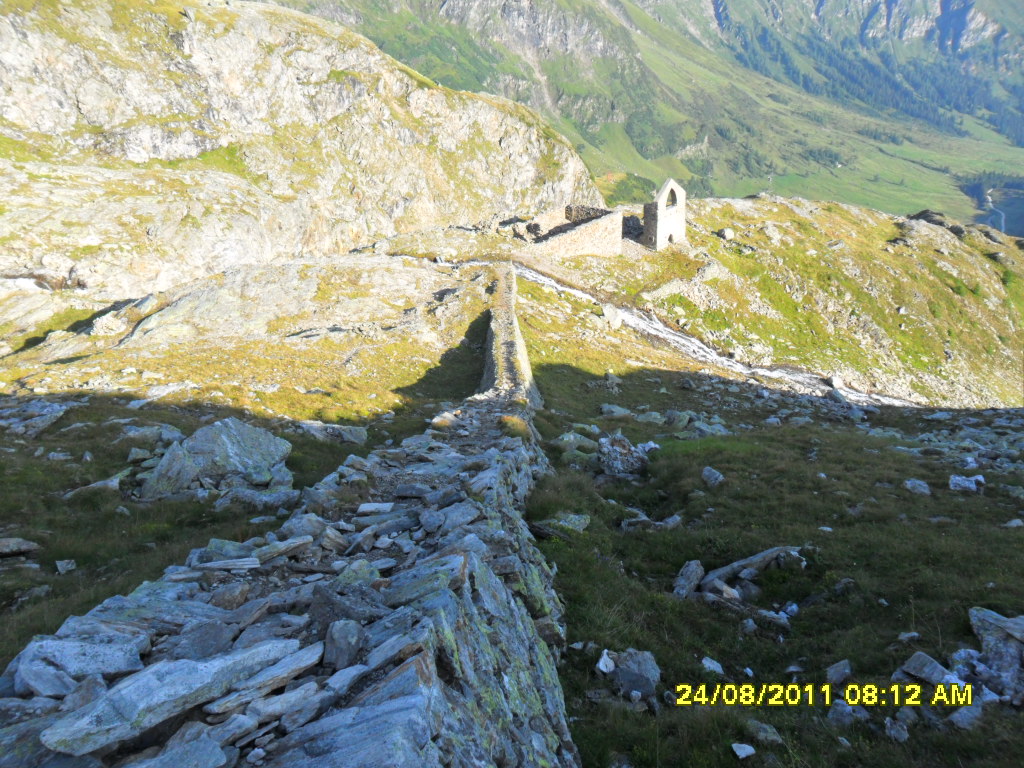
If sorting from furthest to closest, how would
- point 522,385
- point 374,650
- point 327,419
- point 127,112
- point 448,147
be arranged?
point 448,147 < point 127,112 < point 522,385 < point 327,419 < point 374,650

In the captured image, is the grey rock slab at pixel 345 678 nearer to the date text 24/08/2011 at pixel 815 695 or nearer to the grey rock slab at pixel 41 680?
the grey rock slab at pixel 41 680

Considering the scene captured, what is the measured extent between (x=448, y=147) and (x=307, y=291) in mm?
156708

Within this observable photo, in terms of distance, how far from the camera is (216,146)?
131625 mm

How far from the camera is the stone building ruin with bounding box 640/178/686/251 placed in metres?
67.3

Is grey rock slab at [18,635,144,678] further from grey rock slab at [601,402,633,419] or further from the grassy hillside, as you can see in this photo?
grey rock slab at [601,402,633,419]

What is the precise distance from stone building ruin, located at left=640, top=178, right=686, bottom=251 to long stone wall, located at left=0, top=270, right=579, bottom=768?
63.8 m

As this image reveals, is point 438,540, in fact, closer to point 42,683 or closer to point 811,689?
point 42,683

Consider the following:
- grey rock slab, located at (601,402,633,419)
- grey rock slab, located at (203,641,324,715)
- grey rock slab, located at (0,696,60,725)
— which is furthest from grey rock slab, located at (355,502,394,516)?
grey rock slab, located at (601,402,633,419)

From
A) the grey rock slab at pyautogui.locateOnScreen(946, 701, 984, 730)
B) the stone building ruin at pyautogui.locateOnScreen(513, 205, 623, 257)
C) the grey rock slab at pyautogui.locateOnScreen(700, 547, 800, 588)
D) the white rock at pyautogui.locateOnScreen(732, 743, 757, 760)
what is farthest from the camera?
the stone building ruin at pyautogui.locateOnScreen(513, 205, 623, 257)

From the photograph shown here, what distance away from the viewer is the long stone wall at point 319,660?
4.69 m

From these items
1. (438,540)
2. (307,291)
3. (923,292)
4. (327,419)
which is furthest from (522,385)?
(923,292)

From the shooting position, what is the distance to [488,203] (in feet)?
601

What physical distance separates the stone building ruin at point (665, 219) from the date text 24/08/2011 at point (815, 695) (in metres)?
64.2

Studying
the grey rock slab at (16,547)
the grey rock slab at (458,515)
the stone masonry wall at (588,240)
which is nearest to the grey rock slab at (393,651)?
the grey rock slab at (458,515)
